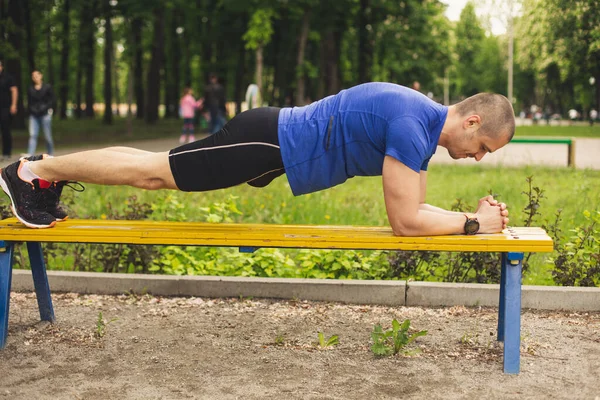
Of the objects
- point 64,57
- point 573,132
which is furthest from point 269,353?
point 64,57

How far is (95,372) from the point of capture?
4051 millimetres

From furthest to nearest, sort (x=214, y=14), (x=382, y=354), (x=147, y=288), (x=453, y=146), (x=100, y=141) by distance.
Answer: (x=214, y=14)
(x=100, y=141)
(x=147, y=288)
(x=382, y=354)
(x=453, y=146)

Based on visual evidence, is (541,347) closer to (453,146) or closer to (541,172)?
(453,146)

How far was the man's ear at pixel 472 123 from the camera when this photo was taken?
392 centimetres

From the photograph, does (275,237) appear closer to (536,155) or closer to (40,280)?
(40,280)

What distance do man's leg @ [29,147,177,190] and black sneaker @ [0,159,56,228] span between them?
0.29 ft

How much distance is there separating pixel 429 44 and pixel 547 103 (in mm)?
43648

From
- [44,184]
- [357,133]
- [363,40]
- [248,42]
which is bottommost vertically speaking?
[44,184]

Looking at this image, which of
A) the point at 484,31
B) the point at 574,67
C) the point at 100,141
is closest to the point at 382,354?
the point at 574,67

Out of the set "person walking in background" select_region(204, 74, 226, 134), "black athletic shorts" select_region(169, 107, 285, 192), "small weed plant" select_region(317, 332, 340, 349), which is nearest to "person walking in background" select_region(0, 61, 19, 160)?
"person walking in background" select_region(204, 74, 226, 134)

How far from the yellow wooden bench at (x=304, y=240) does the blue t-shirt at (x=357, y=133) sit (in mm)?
313

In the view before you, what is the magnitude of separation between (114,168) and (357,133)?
1298 mm

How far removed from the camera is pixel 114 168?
4230mm

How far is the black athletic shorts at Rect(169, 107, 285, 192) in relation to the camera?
13.4ft
